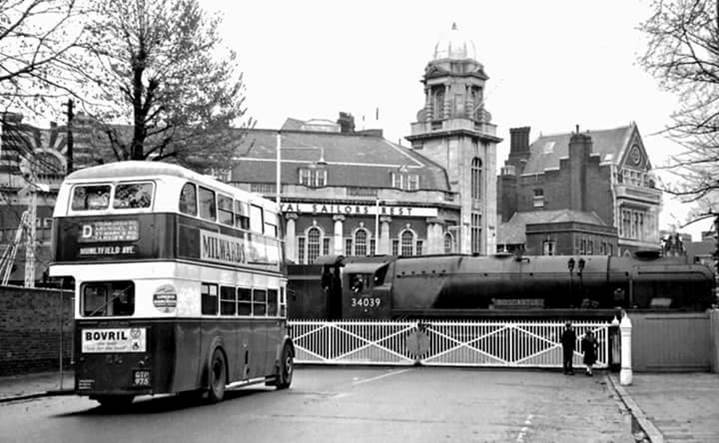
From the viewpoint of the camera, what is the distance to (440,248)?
89000 mm

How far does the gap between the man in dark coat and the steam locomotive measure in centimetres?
215

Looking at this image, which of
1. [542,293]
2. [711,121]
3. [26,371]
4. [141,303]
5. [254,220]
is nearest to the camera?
[141,303]

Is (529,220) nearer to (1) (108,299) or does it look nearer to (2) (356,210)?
(2) (356,210)

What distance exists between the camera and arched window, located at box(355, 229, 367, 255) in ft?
283

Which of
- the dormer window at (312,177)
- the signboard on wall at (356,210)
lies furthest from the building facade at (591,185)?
the dormer window at (312,177)

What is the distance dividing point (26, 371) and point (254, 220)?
9.09 meters

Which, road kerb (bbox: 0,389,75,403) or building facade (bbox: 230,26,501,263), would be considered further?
building facade (bbox: 230,26,501,263)

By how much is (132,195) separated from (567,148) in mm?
93127

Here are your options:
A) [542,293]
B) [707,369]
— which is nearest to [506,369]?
[542,293]

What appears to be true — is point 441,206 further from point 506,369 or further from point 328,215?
point 506,369

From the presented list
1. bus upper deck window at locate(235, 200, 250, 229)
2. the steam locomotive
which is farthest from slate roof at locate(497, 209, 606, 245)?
bus upper deck window at locate(235, 200, 250, 229)

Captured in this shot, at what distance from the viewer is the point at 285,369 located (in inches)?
1008

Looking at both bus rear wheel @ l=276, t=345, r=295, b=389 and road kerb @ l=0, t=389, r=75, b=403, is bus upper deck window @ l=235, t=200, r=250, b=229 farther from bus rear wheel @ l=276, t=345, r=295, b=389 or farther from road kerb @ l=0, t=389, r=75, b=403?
road kerb @ l=0, t=389, r=75, b=403

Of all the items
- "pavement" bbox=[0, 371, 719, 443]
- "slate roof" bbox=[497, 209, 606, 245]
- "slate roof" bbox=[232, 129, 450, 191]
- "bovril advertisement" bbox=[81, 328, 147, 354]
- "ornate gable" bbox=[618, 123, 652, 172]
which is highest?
"ornate gable" bbox=[618, 123, 652, 172]
